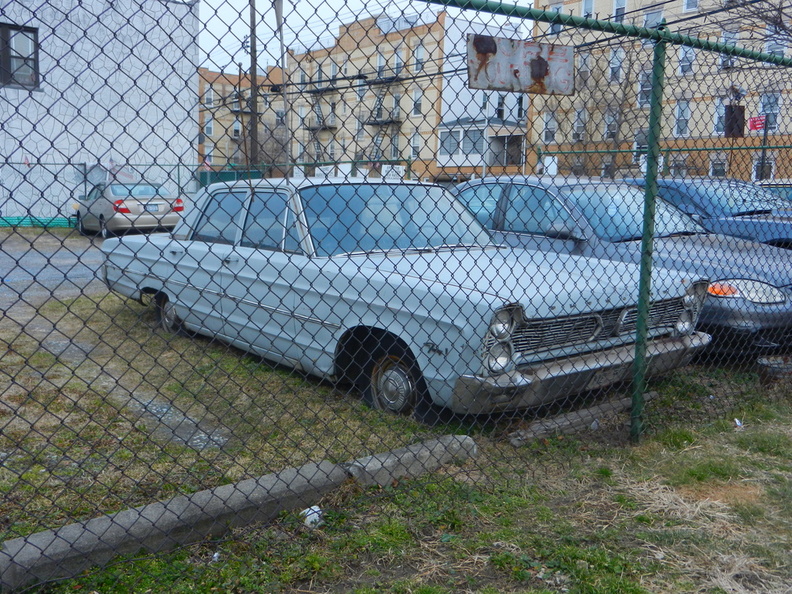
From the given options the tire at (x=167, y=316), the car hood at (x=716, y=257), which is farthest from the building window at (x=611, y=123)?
the tire at (x=167, y=316)

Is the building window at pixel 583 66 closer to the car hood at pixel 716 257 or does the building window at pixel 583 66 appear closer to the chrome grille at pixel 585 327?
the chrome grille at pixel 585 327

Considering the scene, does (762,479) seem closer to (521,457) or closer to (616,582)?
(521,457)

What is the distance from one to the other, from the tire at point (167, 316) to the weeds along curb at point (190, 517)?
335 centimetres

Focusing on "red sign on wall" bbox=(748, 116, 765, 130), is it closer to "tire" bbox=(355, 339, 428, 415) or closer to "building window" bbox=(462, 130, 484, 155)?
"building window" bbox=(462, 130, 484, 155)

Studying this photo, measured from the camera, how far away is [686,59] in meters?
4.73

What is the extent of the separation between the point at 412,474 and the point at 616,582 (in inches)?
43.8

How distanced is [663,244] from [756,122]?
119 cm

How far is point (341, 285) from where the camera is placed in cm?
442

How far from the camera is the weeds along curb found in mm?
2562

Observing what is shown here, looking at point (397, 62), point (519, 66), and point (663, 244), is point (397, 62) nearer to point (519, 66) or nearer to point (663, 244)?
point (519, 66)

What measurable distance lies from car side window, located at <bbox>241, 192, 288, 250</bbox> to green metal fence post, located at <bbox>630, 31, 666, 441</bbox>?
2.28m

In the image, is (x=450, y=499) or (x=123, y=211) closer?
(x=123, y=211)

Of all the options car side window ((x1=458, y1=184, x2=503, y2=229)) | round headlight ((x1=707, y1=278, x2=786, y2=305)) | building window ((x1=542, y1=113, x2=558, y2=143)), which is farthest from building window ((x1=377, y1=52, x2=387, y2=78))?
round headlight ((x1=707, y1=278, x2=786, y2=305))

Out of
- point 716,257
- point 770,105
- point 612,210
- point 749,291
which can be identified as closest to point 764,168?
point 770,105
